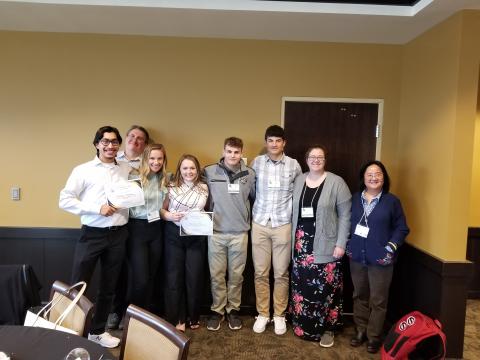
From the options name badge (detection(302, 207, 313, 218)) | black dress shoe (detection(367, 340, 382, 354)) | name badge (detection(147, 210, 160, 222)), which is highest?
name badge (detection(302, 207, 313, 218))

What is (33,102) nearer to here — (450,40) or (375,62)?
(375,62)

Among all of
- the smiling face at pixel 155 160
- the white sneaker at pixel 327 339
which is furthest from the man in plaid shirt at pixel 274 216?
the smiling face at pixel 155 160

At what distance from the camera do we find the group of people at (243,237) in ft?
8.76

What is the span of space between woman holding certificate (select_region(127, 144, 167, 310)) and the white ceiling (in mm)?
1036

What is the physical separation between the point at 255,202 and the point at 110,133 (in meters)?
1.25

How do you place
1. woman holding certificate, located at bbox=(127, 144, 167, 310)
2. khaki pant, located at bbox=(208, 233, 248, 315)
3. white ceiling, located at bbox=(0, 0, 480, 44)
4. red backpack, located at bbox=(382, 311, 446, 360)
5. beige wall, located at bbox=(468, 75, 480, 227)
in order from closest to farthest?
red backpack, located at bbox=(382, 311, 446, 360)
white ceiling, located at bbox=(0, 0, 480, 44)
woman holding certificate, located at bbox=(127, 144, 167, 310)
khaki pant, located at bbox=(208, 233, 248, 315)
beige wall, located at bbox=(468, 75, 480, 227)

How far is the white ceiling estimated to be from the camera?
262 cm

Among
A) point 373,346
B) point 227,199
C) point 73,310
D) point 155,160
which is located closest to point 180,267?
point 227,199

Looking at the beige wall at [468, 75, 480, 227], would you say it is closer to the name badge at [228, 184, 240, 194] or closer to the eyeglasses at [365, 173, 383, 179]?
the eyeglasses at [365, 173, 383, 179]

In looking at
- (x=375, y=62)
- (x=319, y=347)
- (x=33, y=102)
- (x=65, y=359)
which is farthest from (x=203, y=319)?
(x=375, y=62)

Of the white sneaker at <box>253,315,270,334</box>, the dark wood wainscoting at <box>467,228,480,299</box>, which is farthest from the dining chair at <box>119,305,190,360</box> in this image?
the dark wood wainscoting at <box>467,228,480,299</box>

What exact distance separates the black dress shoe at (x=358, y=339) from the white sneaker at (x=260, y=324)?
70 centimetres

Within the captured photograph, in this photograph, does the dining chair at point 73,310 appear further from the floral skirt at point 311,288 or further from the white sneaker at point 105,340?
the floral skirt at point 311,288

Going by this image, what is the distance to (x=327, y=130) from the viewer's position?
10.9 feet
